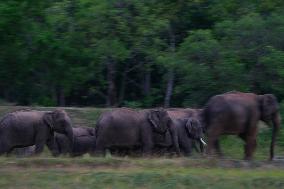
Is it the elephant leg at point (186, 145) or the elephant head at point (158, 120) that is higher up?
the elephant head at point (158, 120)

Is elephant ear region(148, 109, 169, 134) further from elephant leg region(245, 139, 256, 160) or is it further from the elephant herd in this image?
elephant leg region(245, 139, 256, 160)

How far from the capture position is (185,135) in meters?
18.6

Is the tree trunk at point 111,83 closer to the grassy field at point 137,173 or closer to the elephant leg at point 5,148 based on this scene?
the elephant leg at point 5,148

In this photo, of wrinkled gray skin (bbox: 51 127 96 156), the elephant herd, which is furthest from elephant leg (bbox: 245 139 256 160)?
wrinkled gray skin (bbox: 51 127 96 156)

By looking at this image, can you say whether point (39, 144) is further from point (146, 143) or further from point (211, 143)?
point (211, 143)

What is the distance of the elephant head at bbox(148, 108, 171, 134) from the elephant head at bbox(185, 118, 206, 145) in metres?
0.85

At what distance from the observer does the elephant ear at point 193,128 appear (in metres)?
18.5

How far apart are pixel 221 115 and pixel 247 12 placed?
27.1 feet

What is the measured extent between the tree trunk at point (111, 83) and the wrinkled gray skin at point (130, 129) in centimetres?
779

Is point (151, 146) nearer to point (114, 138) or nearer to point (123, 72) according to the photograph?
point (114, 138)

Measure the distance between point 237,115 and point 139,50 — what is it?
9088 mm

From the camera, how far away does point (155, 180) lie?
12.6 m

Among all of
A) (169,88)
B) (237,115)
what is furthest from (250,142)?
(169,88)

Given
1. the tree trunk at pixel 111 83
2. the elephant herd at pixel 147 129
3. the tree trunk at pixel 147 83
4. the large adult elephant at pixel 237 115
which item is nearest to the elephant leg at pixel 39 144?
the elephant herd at pixel 147 129
